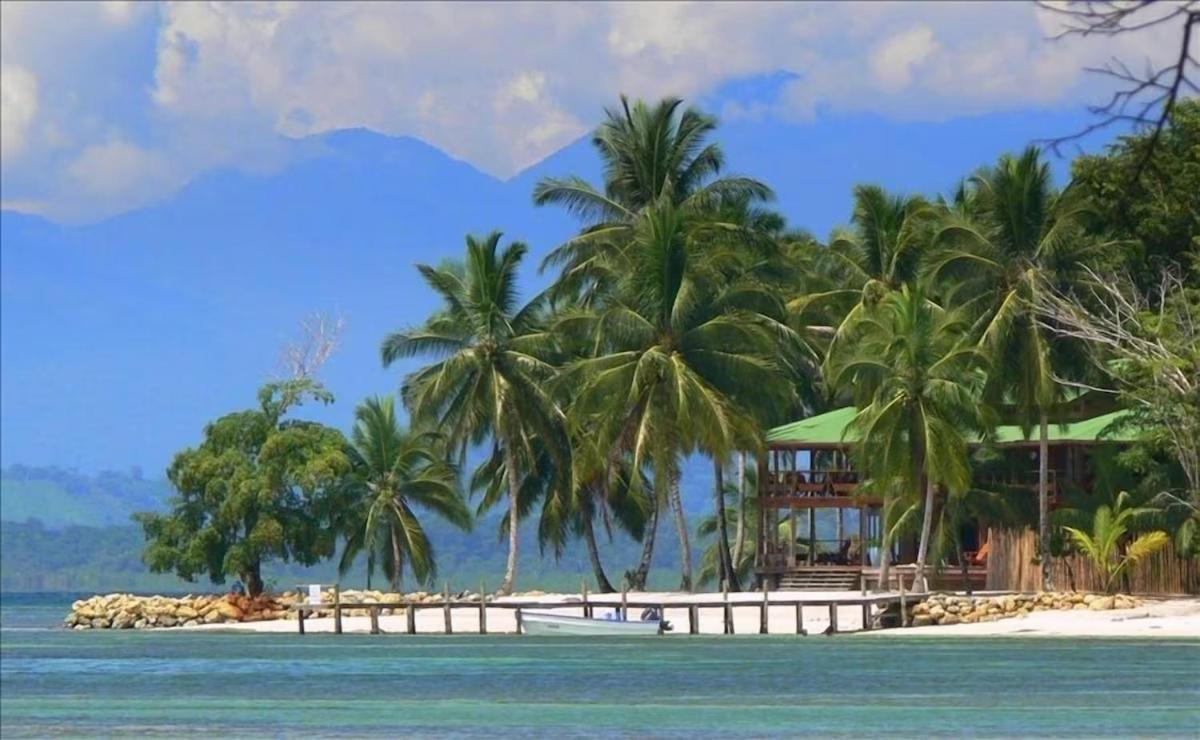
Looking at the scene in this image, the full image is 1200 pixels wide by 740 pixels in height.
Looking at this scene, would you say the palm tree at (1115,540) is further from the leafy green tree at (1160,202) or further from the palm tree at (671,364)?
the palm tree at (671,364)

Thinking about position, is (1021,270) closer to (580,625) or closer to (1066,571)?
(1066,571)

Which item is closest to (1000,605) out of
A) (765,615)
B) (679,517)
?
(765,615)

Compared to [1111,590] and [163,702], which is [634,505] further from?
[163,702]

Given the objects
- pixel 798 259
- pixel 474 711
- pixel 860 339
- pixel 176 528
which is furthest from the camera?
pixel 798 259

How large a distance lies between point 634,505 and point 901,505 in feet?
43.3

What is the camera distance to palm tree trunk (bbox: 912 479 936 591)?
4997cm

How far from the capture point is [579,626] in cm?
5334

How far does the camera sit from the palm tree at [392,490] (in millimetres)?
61750

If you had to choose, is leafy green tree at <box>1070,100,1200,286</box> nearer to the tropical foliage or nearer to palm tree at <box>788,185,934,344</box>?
the tropical foliage

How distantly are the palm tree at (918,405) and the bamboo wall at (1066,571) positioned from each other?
3131 mm

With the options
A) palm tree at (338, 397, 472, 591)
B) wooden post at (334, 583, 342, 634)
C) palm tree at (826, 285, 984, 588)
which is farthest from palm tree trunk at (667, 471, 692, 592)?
wooden post at (334, 583, 342, 634)

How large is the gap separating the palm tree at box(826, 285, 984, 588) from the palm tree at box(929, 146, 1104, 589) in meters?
0.81

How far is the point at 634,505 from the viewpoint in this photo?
63.3 metres

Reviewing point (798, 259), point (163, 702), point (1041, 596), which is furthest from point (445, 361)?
point (163, 702)
